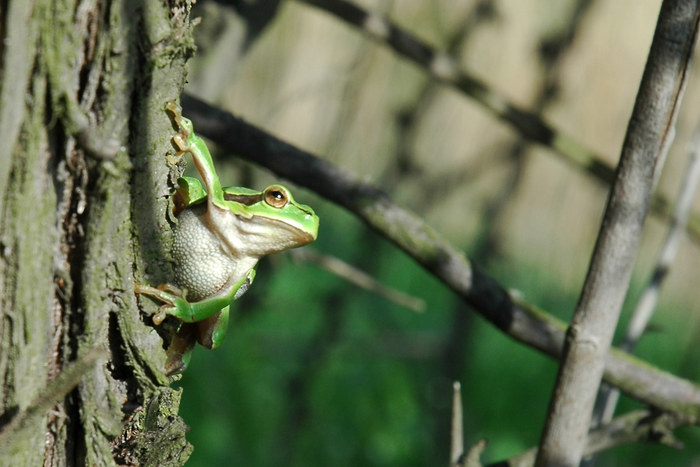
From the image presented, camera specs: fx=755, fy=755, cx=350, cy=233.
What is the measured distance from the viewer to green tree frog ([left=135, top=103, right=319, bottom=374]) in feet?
2.98

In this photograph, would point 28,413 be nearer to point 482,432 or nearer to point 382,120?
point 382,120

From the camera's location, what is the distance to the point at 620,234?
0.98m

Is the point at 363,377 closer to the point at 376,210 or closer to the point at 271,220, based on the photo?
the point at 376,210

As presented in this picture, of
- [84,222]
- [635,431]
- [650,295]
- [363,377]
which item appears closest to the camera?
[84,222]

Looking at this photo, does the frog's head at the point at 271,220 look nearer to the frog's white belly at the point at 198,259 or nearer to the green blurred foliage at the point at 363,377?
the frog's white belly at the point at 198,259

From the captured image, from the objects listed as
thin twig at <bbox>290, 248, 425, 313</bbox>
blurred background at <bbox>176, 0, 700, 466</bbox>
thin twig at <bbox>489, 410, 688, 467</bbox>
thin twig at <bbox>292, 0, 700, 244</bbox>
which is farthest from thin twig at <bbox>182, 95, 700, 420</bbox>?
blurred background at <bbox>176, 0, 700, 466</bbox>

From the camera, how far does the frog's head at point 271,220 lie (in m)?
1.01

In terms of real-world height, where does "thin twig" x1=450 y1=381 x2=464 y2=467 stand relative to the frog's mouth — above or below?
below

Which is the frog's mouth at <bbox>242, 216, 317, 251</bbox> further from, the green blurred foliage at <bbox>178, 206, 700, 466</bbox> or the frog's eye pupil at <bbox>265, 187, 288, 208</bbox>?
the green blurred foliage at <bbox>178, 206, 700, 466</bbox>

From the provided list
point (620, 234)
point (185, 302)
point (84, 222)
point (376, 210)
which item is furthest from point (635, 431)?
point (84, 222)

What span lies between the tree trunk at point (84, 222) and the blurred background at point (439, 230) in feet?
5.89

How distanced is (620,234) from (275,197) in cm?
46

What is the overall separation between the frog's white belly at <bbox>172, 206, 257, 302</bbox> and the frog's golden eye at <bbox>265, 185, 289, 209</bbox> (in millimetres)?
92

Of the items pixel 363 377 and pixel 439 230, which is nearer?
pixel 439 230
